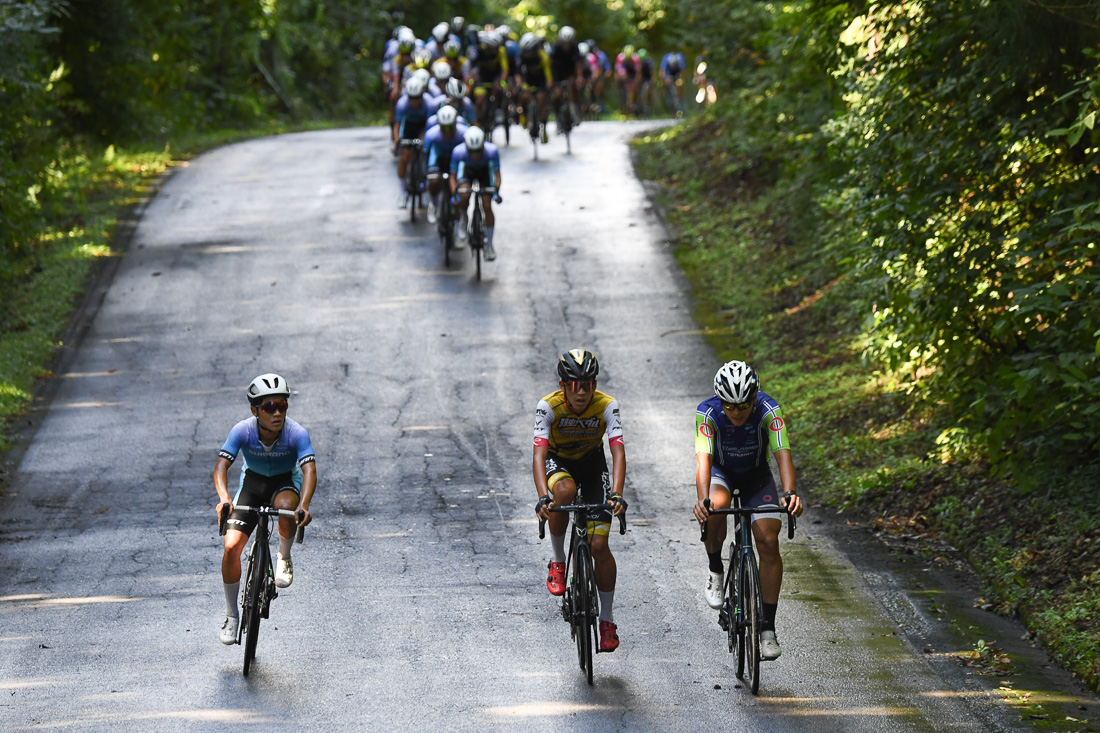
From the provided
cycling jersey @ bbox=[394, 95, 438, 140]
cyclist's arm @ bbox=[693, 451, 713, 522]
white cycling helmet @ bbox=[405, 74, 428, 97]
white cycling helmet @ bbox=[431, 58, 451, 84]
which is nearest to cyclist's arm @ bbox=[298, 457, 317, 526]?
cyclist's arm @ bbox=[693, 451, 713, 522]

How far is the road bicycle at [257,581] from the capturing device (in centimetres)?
795

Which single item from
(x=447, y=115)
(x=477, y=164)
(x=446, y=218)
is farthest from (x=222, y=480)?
(x=446, y=218)

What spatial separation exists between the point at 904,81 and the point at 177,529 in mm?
7572

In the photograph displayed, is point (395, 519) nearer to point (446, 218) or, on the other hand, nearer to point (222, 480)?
point (222, 480)

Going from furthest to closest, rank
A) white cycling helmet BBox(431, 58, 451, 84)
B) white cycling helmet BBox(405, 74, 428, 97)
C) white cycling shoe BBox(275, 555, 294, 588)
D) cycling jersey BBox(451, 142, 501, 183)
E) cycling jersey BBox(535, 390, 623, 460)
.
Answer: white cycling helmet BBox(431, 58, 451, 84), white cycling helmet BBox(405, 74, 428, 97), cycling jersey BBox(451, 142, 501, 183), white cycling shoe BBox(275, 555, 294, 588), cycling jersey BBox(535, 390, 623, 460)

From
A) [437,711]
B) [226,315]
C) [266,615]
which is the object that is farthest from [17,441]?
[437,711]

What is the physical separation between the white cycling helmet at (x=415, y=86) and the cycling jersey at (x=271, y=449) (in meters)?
13.8

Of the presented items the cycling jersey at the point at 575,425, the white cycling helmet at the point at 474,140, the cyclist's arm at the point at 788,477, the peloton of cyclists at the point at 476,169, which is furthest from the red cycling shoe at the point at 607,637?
the white cycling helmet at the point at 474,140

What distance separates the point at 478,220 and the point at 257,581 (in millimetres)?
10988

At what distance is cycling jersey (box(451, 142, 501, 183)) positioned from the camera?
59.4 ft

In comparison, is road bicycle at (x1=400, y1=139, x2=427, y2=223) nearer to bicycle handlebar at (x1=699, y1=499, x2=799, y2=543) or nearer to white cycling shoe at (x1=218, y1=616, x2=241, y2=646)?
white cycling shoe at (x1=218, y1=616, x2=241, y2=646)

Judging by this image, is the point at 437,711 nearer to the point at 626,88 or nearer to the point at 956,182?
the point at 956,182

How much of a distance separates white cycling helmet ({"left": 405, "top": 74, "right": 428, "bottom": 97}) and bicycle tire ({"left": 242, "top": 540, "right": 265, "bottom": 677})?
1431 cm

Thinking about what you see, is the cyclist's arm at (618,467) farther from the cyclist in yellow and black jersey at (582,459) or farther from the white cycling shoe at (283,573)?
the white cycling shoe at (283,573)
